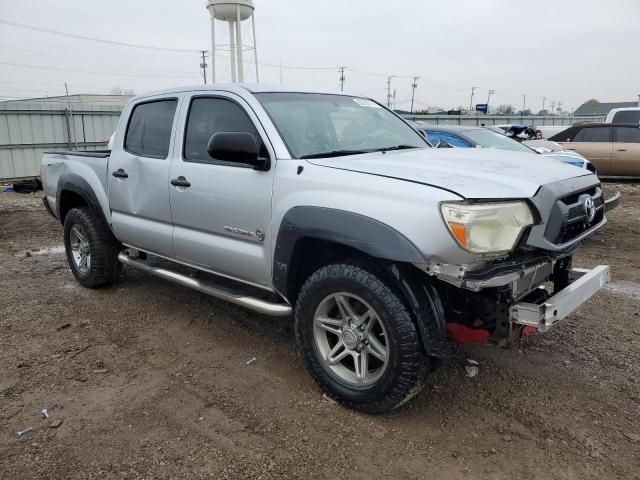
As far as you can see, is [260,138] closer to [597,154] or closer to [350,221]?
[350,221]

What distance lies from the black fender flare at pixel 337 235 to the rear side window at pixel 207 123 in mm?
791

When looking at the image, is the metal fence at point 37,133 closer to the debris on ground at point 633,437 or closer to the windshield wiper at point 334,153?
the windshield wiper at point 334,153

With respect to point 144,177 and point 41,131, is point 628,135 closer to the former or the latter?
point 144,177

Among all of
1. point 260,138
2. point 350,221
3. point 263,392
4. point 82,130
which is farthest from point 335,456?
point 82,130

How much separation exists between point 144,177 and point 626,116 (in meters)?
15.9

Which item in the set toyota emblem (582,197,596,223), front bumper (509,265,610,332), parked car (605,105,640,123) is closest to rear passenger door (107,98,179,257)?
front bumper (509,265,610,332)

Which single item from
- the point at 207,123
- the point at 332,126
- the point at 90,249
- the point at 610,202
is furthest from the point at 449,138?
the point at 90,249

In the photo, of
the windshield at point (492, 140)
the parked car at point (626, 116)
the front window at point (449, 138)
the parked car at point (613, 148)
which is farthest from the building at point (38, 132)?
the parked car at point (626, 116)

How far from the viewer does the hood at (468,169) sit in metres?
2.75

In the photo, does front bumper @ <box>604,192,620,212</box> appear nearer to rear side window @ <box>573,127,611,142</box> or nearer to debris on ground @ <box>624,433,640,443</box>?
debris on ground @ <box>624,433,640,443</box>

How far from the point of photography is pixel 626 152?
1255cm

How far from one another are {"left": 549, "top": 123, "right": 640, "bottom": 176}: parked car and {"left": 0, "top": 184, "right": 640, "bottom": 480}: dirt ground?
888cm

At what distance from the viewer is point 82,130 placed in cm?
1661

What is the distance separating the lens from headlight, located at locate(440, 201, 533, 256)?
2596mm
